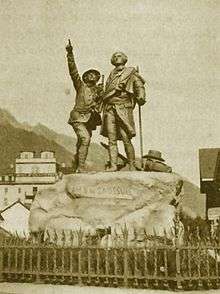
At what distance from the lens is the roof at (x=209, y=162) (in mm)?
24234

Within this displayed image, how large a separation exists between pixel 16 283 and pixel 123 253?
1.52 metres

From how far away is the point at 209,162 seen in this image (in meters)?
25.0

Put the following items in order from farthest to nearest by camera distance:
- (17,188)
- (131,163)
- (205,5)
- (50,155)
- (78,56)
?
(50,155), (17,188), (78,56), (205,5), (131,163)

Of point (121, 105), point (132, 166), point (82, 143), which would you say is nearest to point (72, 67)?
point (121, 105)

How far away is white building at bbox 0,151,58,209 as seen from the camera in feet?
106

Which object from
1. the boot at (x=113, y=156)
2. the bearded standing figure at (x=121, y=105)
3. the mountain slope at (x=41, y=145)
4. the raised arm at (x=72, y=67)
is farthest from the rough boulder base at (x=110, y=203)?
the mountain slope at (x=41, y=145)

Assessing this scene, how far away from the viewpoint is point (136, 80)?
8.43 metres

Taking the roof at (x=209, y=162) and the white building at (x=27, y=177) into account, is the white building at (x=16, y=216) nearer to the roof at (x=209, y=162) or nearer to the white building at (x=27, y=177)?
the white building at (x=27, y=177)

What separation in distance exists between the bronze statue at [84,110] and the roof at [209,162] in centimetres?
1558

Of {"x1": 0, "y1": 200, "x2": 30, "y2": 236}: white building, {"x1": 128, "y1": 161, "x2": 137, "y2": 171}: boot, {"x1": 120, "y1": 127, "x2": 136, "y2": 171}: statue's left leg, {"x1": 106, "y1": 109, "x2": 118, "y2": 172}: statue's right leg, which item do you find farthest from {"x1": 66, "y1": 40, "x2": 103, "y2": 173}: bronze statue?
{"x1": 0, "y1": 200, "x2": 30, "y2": 236}: white building

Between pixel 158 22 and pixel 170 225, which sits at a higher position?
pixel 158 22

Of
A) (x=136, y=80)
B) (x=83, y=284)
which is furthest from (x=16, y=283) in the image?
(x=136, y=80)

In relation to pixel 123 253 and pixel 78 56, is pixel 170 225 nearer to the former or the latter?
pixel 123 253

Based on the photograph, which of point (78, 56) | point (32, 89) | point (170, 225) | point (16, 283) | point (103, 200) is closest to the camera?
point (16, 283)
